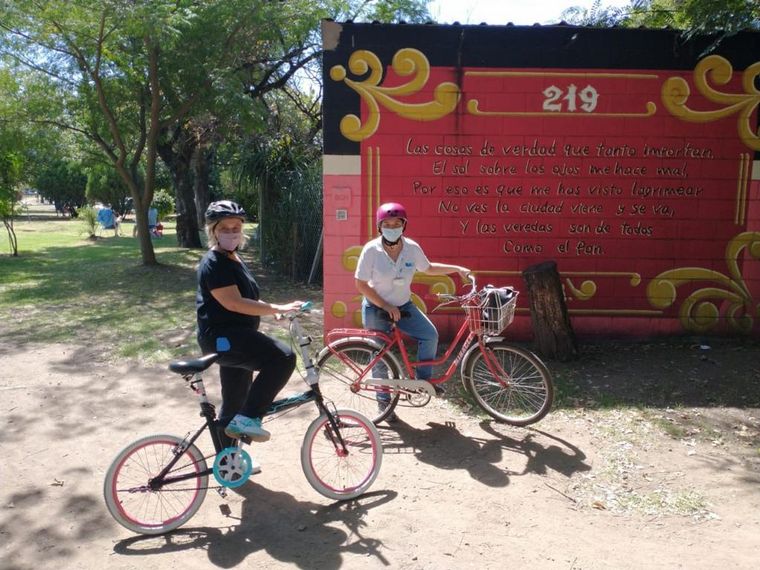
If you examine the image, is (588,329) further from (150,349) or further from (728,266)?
(150,349)

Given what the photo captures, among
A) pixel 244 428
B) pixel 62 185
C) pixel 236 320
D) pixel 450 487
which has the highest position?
pixel 62 185

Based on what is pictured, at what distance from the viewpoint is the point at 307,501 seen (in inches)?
163

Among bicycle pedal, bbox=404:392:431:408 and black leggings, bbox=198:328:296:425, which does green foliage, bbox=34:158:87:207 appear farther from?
black leggings, bbox=198:328:296:425

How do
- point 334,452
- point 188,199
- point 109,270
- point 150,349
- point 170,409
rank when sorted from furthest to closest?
point 188,199 → point 109,270 → point 150,349 → point 170,409 → point 334,452

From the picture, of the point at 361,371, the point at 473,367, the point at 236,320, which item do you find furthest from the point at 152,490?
the point at 473,367

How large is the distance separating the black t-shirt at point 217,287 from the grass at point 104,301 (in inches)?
149

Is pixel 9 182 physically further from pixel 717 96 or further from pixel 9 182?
pixel 717 96

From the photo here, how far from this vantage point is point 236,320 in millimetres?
3873

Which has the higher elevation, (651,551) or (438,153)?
(438,153)

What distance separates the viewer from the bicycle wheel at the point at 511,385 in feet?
16.7

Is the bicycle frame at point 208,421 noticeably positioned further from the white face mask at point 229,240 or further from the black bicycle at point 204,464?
the white face mask at point 229,240

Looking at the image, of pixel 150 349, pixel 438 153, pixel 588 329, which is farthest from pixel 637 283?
pixel 150 349

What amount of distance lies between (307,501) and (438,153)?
4387mm

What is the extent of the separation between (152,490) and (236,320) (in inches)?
42.1
